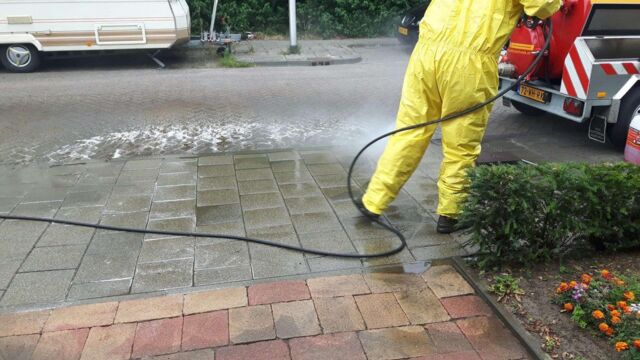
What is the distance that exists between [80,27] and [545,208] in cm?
972

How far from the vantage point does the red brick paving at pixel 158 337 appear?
2461 millimetres

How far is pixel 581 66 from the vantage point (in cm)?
511

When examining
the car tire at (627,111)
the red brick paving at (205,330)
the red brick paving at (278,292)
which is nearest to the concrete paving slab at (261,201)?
the red brick paving at (278,292)

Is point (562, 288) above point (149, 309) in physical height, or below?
above

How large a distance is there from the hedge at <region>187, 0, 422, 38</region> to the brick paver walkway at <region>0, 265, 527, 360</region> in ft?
43.0

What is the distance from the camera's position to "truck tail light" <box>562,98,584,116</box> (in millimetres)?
5312

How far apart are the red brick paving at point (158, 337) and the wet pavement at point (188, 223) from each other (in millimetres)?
336

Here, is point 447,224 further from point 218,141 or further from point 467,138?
point 218,141

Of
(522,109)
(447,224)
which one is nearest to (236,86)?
(522,109)

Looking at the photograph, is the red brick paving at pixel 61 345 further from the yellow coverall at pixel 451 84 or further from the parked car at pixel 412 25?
the parked car at pixel 412 25

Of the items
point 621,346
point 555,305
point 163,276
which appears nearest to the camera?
point 621,346

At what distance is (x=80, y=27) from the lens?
997cm

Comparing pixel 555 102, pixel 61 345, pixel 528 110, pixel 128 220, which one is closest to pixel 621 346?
pixel 61 345

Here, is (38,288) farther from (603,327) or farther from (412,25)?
(412,25)
